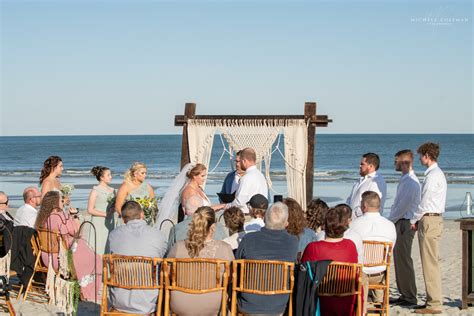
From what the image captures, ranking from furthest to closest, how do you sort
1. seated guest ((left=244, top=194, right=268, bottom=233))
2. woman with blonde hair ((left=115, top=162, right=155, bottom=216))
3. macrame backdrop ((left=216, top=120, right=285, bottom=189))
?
macrame backdrop ((left=216, top=120, right=285, bottom=189)) → woman with blonde hair ((left=115, top=162, right=155, bottom=216)) → seated guest ((left=244, top=194, right=268, bottom=233))

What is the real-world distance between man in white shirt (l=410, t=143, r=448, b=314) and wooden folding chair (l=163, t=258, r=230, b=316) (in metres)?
2.65

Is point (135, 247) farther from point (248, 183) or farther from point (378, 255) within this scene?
point (248, 183)

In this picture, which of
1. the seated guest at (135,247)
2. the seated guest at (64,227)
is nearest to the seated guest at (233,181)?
the seated guest at (64,227)

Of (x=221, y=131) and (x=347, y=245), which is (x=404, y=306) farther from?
(x=221, y=131)

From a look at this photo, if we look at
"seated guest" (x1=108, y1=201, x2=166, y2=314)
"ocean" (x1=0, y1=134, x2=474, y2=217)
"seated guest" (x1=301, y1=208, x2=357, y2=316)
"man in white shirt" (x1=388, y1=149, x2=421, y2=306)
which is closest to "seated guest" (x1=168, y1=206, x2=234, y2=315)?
"seated guest" (x1=108, y1=201, x2=166, y2=314)

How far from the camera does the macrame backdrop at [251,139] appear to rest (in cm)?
944

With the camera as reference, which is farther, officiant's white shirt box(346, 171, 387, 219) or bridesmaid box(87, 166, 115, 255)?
bridesmaid box(87, 166, 115, 255)

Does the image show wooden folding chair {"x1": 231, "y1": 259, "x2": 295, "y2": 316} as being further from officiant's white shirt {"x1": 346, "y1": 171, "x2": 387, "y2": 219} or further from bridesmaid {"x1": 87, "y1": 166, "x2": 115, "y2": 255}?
bridesmaid {"x1": 87, "y1": 166, "x2": 115, "y2": 255}

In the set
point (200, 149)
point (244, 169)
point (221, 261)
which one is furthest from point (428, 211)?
point (200, 149)

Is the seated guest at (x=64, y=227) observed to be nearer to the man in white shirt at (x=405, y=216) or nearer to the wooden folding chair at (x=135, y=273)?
the wooden folding chair at (x=135, y=273)

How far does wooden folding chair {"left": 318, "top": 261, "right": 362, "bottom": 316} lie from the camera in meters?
5.00

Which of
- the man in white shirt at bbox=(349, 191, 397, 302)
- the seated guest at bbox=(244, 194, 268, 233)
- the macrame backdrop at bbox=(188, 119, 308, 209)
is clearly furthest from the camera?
the macrame backdrop at bbox=(188, 119, 308, 209)

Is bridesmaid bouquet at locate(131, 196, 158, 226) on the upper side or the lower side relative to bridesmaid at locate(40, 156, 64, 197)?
lower

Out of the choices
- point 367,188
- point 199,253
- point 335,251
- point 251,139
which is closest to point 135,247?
point 199,253
